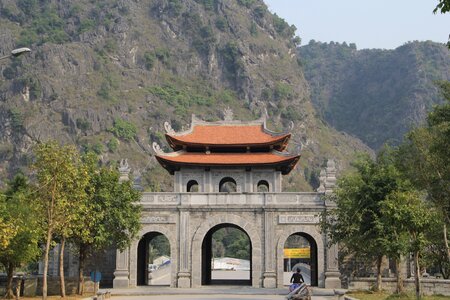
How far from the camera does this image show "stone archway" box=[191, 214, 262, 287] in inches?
1822

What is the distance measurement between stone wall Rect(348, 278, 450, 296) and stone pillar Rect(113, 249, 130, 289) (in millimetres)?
15816

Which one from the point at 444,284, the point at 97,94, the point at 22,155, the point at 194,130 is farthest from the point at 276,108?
the point at 444,284

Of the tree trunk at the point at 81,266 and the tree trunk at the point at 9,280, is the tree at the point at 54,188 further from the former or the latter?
the tree trunk at the point at 81,266

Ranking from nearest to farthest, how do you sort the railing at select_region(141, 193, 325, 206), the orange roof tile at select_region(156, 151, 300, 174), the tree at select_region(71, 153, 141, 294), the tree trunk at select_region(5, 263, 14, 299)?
the tree trunk at select_region(5, 263, 14, 299)
the tree at select_region(71, 153, 141, 294)
the railing at select_region(141, 193, 325, 206)
the orange roof tile at select_region(156, 151, 300, 174)

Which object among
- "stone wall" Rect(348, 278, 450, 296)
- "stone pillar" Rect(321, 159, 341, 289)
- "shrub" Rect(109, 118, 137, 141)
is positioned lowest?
"stone wall" Rect(348, 278, 450, 296)

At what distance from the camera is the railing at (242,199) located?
153 ft

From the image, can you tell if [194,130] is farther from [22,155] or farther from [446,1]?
[22,155]

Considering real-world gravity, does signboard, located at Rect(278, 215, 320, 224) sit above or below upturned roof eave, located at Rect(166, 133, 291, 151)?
below

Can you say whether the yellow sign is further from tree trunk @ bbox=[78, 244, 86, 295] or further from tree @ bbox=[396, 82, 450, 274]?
tree trunk @ bbox=[78, 244, 86, 295]

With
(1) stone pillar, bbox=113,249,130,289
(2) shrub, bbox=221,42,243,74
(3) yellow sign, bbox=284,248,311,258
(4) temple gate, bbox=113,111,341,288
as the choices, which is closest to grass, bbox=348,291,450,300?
(4) temple gate, bbox=113,111,341,288

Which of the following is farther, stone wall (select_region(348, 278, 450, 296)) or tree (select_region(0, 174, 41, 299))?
stone wall (select_region(348, 278, 450, 296))

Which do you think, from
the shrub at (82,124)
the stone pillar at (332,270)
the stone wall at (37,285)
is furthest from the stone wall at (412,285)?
the shrub at (82,124)

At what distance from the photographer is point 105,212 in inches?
1518

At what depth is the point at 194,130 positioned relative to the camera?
178 feet
